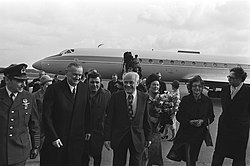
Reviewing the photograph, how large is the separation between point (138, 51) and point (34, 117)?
64.1 feet

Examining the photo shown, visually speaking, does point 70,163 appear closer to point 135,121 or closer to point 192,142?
point 135,121

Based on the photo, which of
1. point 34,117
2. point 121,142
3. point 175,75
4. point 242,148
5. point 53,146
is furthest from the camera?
point 175,75

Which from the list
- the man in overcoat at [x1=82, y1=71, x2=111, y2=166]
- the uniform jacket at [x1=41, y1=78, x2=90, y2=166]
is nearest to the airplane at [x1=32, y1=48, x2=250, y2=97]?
the man in overcoat at [x1=82, y1=71, x2=111, y2=166]

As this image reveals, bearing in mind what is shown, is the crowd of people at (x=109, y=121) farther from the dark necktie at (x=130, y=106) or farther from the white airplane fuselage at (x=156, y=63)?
the white airplane fuselage at (x=156, y=63)

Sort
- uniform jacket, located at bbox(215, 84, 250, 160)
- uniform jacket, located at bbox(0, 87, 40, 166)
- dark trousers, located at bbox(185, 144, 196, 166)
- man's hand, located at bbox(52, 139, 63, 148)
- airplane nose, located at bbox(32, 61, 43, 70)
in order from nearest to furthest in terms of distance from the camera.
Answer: uniform jacket, located at bbox(0, 87, 40, 166), man's hand, located at bbox(52, 139, 63, 148), uniform jacket, located at bbox(215, 84, 250, 160), dark trousers, located at bbox(185, 144, 196, 166), airplane nose, located at bbox(32, 61, 43, 70)

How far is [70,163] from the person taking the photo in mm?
4273

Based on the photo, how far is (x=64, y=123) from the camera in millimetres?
4223

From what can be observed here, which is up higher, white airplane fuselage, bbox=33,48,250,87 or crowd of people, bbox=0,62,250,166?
white airplane fuselage, bbox=33,48,250,87

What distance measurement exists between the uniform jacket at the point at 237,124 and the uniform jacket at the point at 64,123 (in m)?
2.22

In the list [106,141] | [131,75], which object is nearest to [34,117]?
[106,141]

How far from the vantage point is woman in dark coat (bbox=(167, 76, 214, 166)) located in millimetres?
5152

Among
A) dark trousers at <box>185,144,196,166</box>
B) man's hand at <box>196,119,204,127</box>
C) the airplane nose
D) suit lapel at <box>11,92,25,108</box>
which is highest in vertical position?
the airplane nose

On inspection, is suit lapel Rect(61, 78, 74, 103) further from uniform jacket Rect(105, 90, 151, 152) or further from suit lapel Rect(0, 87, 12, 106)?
suit lapel Rect(0, 87, 12, 106)

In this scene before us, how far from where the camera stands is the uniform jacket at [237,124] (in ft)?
16.1
